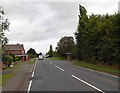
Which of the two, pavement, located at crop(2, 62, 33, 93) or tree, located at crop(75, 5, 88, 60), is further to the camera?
tree, located at crop(75, 5, 88, 60)

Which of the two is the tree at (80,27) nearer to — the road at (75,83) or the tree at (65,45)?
the road at (75,83)

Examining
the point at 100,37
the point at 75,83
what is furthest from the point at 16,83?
the point at 100,37

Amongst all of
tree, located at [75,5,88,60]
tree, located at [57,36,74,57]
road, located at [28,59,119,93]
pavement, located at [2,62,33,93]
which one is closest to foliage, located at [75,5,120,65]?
tree, located at [75,5,88,60]

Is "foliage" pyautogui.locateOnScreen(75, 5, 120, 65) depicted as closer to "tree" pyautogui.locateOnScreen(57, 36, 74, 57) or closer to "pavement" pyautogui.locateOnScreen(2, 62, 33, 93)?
→ "pavement" pyautogui.locateOnScreen(2, 62, 33, 93)

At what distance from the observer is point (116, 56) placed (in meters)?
35.9

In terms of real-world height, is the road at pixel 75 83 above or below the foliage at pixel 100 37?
below

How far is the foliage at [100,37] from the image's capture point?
35.6 m

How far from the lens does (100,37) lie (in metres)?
47.7

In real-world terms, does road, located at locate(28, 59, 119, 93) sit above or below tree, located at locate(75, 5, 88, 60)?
below


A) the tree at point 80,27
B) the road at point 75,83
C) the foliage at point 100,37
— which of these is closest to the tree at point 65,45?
the foliage at point 100,37

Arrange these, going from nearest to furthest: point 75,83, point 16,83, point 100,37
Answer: point 75,83 → point 16,83 → point 100,37

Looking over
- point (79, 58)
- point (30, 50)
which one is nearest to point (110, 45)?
point (79, 58)

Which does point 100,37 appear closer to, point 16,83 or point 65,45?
point 16,83

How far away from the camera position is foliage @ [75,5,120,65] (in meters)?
35.6
